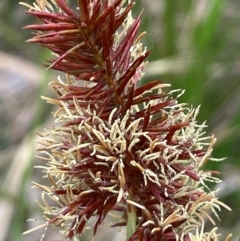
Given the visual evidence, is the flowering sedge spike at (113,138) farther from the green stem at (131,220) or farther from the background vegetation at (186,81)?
the background vegetation at (186,81)

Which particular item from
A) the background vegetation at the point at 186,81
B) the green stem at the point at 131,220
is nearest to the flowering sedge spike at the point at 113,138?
the green stem at the point at 131,220

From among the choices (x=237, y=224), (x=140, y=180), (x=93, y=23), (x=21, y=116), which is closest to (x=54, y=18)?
(x=93, y=23)

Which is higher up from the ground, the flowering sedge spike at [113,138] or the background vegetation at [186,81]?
the background vegetation at [186,81]

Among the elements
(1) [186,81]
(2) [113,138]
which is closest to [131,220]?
(2) [113,138]

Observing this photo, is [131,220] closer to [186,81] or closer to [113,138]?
[113,138]

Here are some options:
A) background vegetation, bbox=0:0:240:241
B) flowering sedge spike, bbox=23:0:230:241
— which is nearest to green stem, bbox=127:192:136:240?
flowering sedge spike, bbox=23:0:230:241
